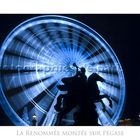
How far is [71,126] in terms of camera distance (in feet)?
9.70

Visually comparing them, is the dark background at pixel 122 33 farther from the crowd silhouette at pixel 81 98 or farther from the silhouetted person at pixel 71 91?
the silhouetted person at pixel 71 91

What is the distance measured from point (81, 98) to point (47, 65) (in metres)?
0.46

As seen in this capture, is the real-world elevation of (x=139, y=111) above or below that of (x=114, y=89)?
below

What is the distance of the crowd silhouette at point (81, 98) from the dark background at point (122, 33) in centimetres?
27

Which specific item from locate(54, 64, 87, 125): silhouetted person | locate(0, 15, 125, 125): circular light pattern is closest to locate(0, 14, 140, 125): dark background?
locate(0, 15, 125, 125): circular light pattern

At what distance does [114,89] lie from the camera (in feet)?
10.0

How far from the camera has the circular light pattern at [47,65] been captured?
3002 millimetres

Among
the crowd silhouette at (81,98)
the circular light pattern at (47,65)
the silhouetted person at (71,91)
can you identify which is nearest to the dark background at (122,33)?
the circular light pattern at (47,65)

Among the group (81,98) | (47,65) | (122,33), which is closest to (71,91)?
(81,98)

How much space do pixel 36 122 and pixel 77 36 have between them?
930 millimetres
